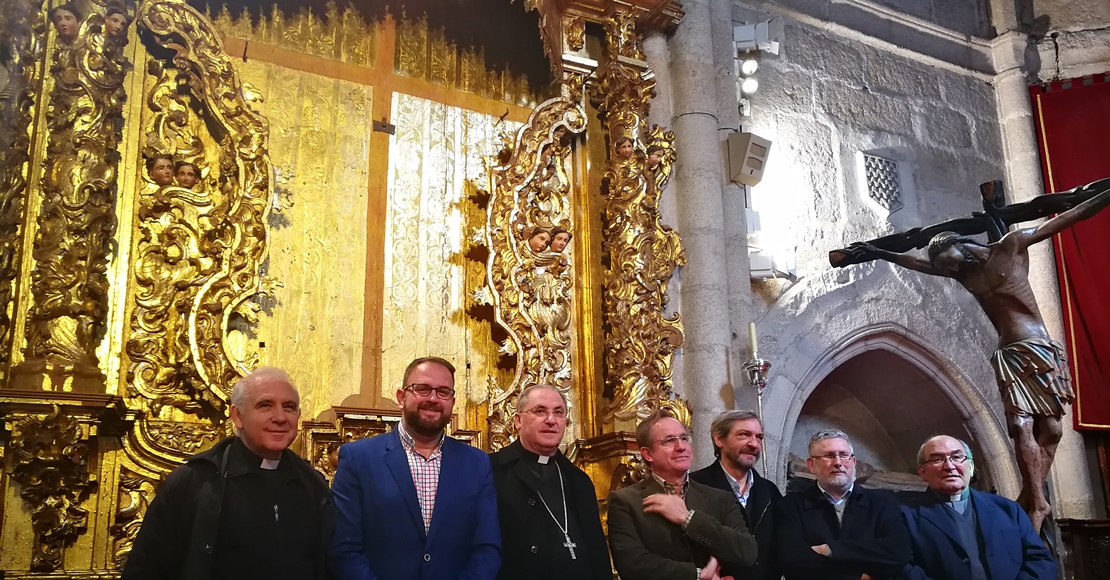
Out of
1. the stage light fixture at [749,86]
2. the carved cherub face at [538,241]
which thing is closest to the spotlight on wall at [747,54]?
the stage light fixture at [749,86]

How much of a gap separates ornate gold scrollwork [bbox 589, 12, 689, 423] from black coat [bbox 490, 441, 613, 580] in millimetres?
2137

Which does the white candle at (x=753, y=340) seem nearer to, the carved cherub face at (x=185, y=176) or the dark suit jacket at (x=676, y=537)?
the dark suit jacket at (x=676, y=537)

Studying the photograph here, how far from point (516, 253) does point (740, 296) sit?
1878mm

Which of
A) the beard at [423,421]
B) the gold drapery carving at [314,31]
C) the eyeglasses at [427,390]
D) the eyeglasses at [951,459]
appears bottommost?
the eyeglasses at [951,459]

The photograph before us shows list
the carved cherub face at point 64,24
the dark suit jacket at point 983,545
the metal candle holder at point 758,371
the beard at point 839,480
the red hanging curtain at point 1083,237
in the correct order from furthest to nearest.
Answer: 1. the red hanging curtain at point 1083,237
2. the metal candle holder at point 758,371
3. the carved cherub face at point 64,24
4. the dark suit jacket at point 983,545
5. the beard at point 839,480

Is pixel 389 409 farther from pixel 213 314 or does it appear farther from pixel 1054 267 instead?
pixel 1054 267

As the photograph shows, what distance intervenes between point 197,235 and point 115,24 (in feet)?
3.85

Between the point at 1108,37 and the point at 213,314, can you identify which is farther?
Result: the point at 1108,37

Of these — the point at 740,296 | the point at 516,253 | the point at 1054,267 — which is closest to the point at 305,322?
the point at 516,253

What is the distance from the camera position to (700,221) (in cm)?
688

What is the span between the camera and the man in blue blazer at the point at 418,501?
135 inches

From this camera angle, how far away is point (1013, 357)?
5.68m

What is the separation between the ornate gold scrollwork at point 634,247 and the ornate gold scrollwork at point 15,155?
3.23 m

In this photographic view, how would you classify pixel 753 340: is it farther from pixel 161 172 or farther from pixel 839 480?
pixel 161 172
